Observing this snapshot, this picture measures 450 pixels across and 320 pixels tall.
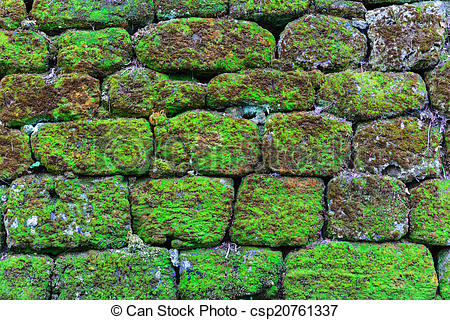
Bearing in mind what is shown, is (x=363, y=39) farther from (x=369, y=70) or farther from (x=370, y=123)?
(x=370, y=123)

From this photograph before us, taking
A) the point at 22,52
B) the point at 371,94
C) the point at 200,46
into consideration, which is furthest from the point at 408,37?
the point at 22,52

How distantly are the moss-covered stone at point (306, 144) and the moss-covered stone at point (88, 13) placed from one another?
106 centimetres

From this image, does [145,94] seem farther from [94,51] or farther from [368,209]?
[368,209]

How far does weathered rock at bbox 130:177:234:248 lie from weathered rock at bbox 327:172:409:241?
0.61 metres

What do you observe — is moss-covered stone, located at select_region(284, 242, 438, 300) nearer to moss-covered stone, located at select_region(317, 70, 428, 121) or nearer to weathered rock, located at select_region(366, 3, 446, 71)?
moss-covered stone, located at select_region(317, 70, 428, 121)

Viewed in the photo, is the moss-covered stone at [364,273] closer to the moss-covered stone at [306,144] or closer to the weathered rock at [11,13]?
the moss-covered stone at [306,144]

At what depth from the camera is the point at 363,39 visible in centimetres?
219

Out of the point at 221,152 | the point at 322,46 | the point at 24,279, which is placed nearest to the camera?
the point at 24,279

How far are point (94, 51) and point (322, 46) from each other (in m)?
1.37

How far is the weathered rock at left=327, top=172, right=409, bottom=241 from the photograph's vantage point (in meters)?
2.02

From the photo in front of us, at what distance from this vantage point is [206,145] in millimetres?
2066

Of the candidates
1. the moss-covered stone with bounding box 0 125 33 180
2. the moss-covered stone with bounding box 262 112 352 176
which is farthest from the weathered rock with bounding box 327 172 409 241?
the moss-covered stone with bounding box 0 125 33 180

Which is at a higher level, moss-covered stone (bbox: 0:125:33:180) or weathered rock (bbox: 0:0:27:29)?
weathered rock (bbox: 0:0:27:29)

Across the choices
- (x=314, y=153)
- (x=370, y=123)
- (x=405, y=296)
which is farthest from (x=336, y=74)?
(x=405, y=296)
